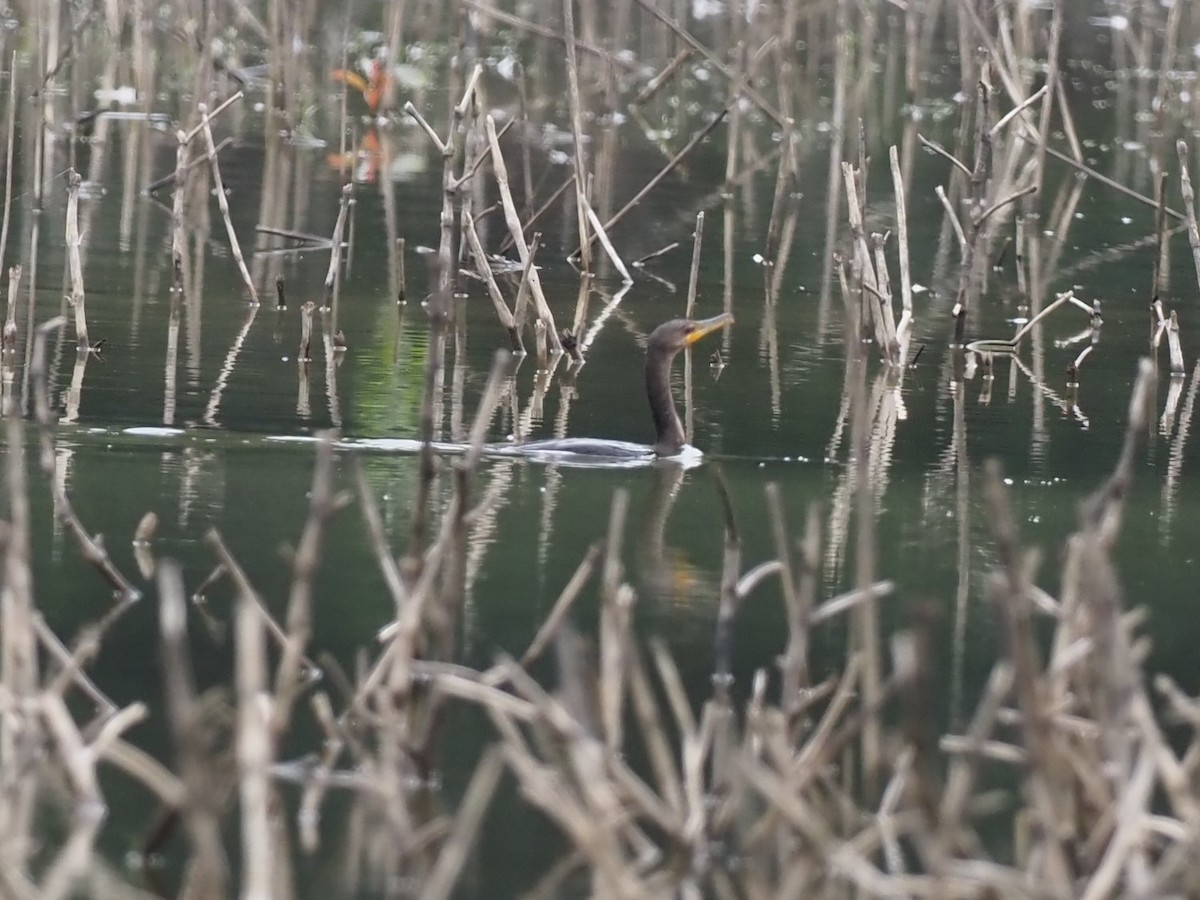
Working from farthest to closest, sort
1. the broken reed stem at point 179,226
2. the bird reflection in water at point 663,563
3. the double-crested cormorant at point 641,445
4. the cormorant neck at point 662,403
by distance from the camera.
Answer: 1. the broken reed stem at point 179,226
2. the cormorant neck at point 662,403
3. the double-crested cormorant at point 641,445
4. the bird reflection in water at point 663,563

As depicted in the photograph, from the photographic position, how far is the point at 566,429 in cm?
1039

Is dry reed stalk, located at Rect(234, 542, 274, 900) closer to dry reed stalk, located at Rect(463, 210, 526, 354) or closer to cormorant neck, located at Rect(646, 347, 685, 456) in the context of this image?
cormorant neck, located at Rect(646, 347, 685, 456)

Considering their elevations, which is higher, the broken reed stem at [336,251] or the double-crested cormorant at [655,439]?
the broken reed stem at [336,251]

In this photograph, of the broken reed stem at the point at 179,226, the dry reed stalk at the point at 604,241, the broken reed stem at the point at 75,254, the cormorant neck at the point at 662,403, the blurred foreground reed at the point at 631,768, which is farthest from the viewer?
the dry reed stalk at the point at 604,241

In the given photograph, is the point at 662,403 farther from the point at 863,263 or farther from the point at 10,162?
the point at 10,162

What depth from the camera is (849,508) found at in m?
8.85

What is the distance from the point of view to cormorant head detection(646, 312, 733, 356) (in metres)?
10.2

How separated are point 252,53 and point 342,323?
14078mm

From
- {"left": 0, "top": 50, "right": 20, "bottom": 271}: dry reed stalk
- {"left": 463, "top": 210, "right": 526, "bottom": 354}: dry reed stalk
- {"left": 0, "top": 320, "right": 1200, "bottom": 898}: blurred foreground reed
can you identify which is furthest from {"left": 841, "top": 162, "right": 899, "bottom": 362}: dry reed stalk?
{"left": 0, "top": 320, "right": 1200, "bottom": 898}: blurred foreground reed

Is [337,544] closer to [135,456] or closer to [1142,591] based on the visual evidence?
[135,456]

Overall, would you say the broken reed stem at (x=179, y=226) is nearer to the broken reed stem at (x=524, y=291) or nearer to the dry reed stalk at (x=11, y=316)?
the broken reed stem at (x=524, y=291)

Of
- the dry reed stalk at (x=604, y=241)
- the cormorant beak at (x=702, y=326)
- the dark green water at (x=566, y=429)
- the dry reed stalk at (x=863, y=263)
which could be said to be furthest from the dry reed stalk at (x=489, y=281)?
the dry reed stalk at (x=863, y=263)

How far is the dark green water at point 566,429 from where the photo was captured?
22.9 feet

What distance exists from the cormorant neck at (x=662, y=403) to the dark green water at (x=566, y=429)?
27 cm
